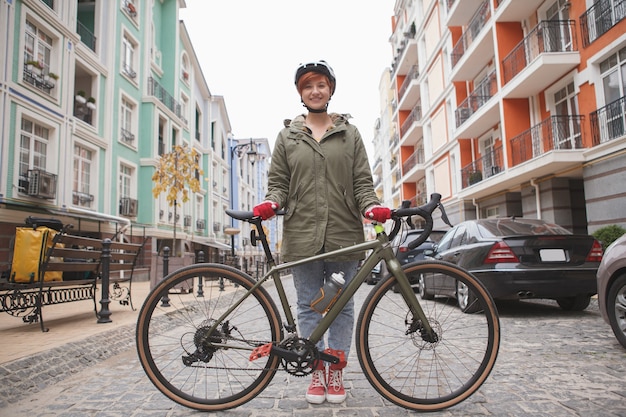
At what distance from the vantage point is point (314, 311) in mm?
2795

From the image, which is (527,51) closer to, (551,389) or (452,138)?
(452,138)

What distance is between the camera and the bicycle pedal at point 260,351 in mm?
2547

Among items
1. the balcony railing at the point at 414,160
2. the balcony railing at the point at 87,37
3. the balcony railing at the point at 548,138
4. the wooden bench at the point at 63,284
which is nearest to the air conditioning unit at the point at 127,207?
the balcony railing at the point at 87,37

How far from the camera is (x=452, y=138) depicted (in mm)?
23469

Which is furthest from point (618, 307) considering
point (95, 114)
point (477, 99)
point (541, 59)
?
point (95, 114)

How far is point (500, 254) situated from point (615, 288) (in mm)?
2124

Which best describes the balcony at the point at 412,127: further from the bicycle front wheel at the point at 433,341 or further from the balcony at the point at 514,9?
the bicycle front wheel at the point at 433,341

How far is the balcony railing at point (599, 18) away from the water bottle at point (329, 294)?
12.7 meters

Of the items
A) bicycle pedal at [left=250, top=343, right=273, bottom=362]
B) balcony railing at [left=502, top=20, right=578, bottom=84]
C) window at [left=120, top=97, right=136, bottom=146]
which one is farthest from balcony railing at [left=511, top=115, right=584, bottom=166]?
window at [left=120, top=97, right=136, bottom=146]

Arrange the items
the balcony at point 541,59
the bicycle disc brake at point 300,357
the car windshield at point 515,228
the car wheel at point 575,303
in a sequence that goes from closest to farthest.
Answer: the bicycle disc brake at point 300,357, the car windshield at point 515,228, the car wheel at point 575,303, the balcony at point 541,59

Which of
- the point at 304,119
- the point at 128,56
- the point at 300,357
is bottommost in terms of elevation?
the point at 300,357

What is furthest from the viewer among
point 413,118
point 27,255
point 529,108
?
point 413,118

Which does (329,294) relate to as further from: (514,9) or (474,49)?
(474,49)

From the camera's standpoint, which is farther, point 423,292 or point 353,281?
point 423,292
